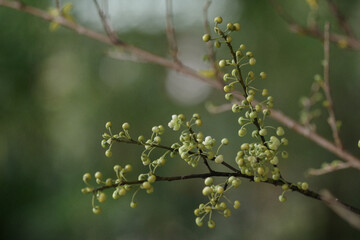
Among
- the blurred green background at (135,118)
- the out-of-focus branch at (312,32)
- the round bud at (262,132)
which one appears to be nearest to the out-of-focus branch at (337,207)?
the round bud at (262,132)

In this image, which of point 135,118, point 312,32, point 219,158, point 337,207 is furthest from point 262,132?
point 135,118

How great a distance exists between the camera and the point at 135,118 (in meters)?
3.67

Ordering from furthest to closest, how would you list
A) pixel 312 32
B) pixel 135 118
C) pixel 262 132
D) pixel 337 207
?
pixel 135 118 < pixel 312 32 < pixel 337 207 < pixel 262 132

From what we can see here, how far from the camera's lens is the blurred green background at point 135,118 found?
2.77 metres

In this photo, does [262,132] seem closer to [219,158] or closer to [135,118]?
[219,158]

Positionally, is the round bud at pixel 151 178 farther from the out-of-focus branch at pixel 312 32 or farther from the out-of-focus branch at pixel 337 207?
the out-of-focus branch at pixel 312 32

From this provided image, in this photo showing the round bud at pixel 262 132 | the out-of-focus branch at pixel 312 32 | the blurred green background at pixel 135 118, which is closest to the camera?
the round bud at pixel 262 132

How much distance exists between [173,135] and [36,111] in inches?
50.5

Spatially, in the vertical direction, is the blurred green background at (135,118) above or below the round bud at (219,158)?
above

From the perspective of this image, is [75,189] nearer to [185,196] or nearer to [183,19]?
[185,196]

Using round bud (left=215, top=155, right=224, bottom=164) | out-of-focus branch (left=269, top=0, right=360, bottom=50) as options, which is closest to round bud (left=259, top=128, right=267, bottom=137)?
round bud (left=215, top=155, right=224, bottom=164)

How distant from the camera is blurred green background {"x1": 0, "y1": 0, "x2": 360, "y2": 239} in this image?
2773mm

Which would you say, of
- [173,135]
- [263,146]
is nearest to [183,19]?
[173,135]

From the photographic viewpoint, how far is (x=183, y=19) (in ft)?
11.4
